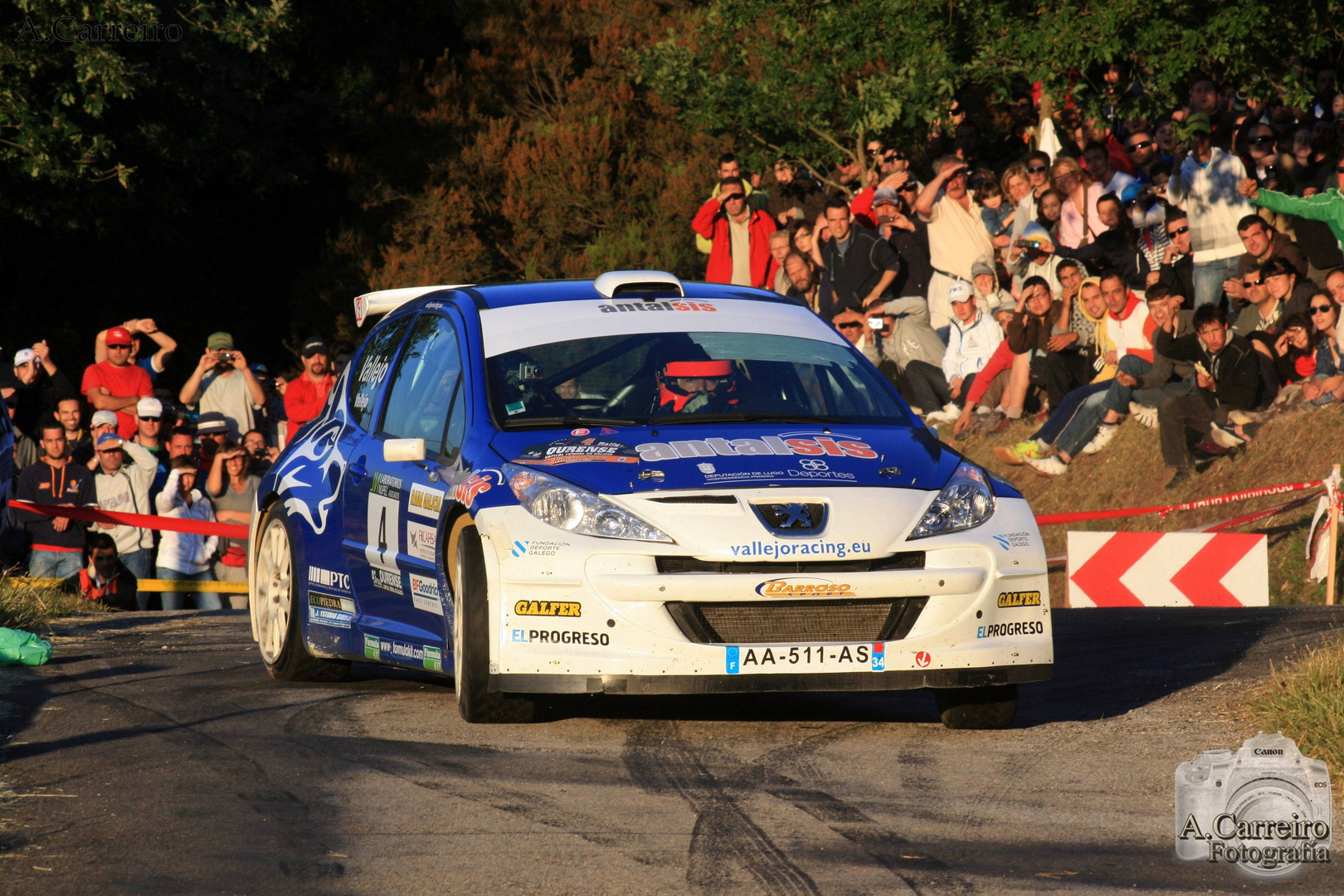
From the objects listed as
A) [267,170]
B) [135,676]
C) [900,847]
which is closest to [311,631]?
[135,676]

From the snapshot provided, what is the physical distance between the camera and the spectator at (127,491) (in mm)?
16484

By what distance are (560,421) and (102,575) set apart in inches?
388

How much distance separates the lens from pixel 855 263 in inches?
791

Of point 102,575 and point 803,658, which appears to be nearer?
point 803,658

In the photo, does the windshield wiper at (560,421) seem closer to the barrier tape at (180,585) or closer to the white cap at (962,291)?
the barrier tape at (180,585)

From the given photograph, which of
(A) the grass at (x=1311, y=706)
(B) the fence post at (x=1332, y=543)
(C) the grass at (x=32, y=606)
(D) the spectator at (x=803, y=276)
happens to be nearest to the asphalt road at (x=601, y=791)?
(A) the grass at (x=1311, y=706)

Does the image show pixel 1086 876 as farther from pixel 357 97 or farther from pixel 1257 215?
pixel 357 97

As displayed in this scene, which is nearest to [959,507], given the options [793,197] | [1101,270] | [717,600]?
[717,600]

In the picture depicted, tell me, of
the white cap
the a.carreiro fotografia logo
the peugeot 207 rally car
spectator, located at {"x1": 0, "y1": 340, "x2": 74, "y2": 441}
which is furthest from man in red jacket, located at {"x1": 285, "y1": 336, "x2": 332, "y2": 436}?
the a.carreiro fotografia logo

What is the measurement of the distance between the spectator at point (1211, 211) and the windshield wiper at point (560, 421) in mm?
9809

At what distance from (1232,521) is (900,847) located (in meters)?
10.6

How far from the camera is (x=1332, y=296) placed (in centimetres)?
1484

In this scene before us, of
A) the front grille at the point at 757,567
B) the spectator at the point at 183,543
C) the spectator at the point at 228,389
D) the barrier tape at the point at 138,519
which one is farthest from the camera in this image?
the spectator at the point at 228,389

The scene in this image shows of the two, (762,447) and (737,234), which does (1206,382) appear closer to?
(737,234)
